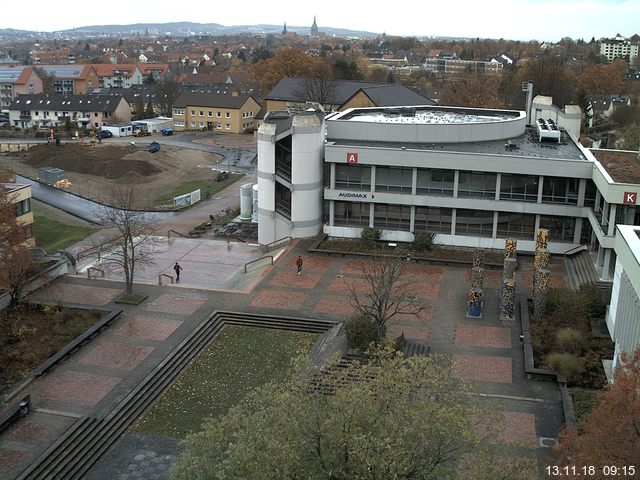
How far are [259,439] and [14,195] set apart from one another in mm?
→ 32393

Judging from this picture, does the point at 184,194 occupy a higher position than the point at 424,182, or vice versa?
the point at 424,182

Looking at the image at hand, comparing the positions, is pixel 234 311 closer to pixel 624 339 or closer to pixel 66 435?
pixel 66 435

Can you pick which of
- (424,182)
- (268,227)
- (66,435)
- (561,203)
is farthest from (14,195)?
(561,203)

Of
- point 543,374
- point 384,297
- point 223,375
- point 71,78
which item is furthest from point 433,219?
point 71,78

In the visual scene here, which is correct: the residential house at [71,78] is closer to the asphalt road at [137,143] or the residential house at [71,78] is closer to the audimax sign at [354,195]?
the asphalt road at [137,143]

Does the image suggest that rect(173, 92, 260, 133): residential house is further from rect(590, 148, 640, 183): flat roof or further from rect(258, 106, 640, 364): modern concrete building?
rect(590, 148, 640, 183): flat roof

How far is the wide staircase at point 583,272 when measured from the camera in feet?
123

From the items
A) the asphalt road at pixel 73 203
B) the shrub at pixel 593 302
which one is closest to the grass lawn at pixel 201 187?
the asphalt road at pixel 73 203

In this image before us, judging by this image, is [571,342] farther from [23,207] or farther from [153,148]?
[153,148]

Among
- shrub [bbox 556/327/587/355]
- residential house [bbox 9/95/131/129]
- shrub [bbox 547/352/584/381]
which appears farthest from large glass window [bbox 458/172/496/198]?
residential house [bbox 9/95/131/129]

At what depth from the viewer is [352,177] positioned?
155 ft

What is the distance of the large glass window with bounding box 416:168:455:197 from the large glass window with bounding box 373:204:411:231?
5.69 ft

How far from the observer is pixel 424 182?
45.9 m

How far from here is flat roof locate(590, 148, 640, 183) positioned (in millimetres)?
38781
